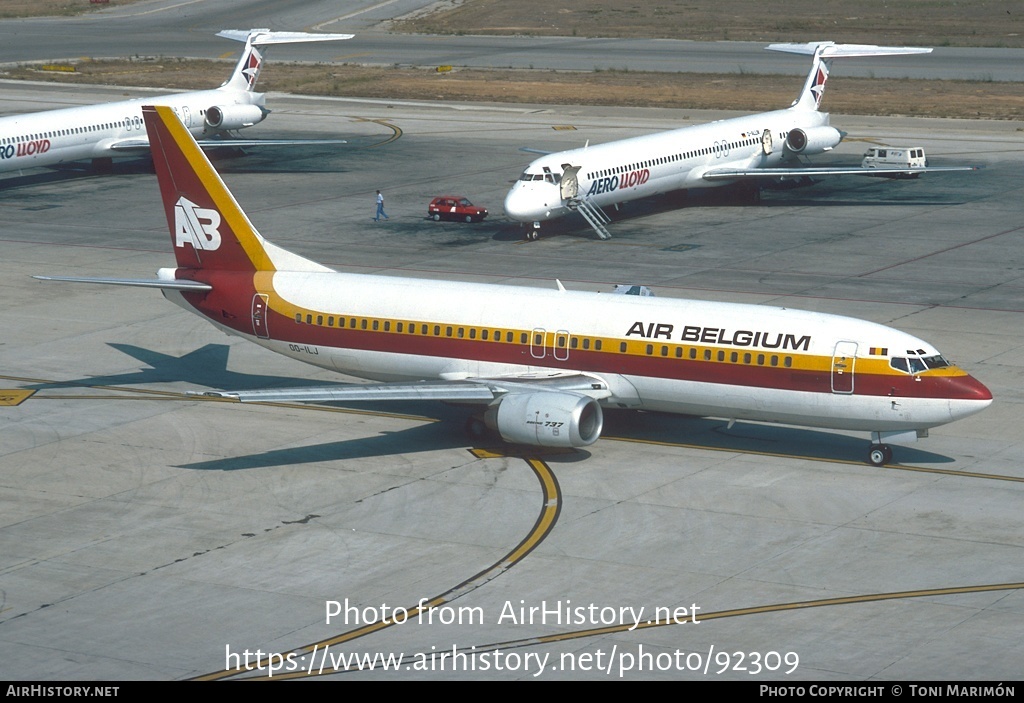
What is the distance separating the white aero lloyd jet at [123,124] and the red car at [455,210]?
41.1ft

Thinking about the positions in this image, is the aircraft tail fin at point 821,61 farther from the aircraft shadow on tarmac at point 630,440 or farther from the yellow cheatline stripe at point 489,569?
the yellow cheatline stripe at point 489,569

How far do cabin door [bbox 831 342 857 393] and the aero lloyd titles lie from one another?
0.79 metres

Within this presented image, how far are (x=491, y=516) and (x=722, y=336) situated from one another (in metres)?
7.89

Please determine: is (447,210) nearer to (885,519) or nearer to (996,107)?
(885,519)

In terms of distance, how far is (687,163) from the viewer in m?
73.4

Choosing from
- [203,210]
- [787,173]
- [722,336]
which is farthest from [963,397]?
[787,173]

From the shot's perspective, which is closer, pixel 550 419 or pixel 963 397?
pixel 963 397

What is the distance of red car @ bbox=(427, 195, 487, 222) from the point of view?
70375 millimetres

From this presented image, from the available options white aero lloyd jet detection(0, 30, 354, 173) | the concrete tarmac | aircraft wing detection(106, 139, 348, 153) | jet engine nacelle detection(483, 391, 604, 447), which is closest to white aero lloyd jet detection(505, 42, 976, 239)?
the concrete tarmac

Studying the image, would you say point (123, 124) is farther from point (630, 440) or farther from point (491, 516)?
point (491, 516)

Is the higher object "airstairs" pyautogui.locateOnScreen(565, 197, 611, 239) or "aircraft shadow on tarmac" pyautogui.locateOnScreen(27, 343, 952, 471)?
"airstairs" pyautogui.locateOnScreen(565, 197, 611, 239)

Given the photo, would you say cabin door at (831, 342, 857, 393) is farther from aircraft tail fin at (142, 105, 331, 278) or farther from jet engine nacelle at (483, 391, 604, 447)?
aircraft tail fin at (142, 105, 331, 278)

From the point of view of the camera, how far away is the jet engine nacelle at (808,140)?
79812mm
